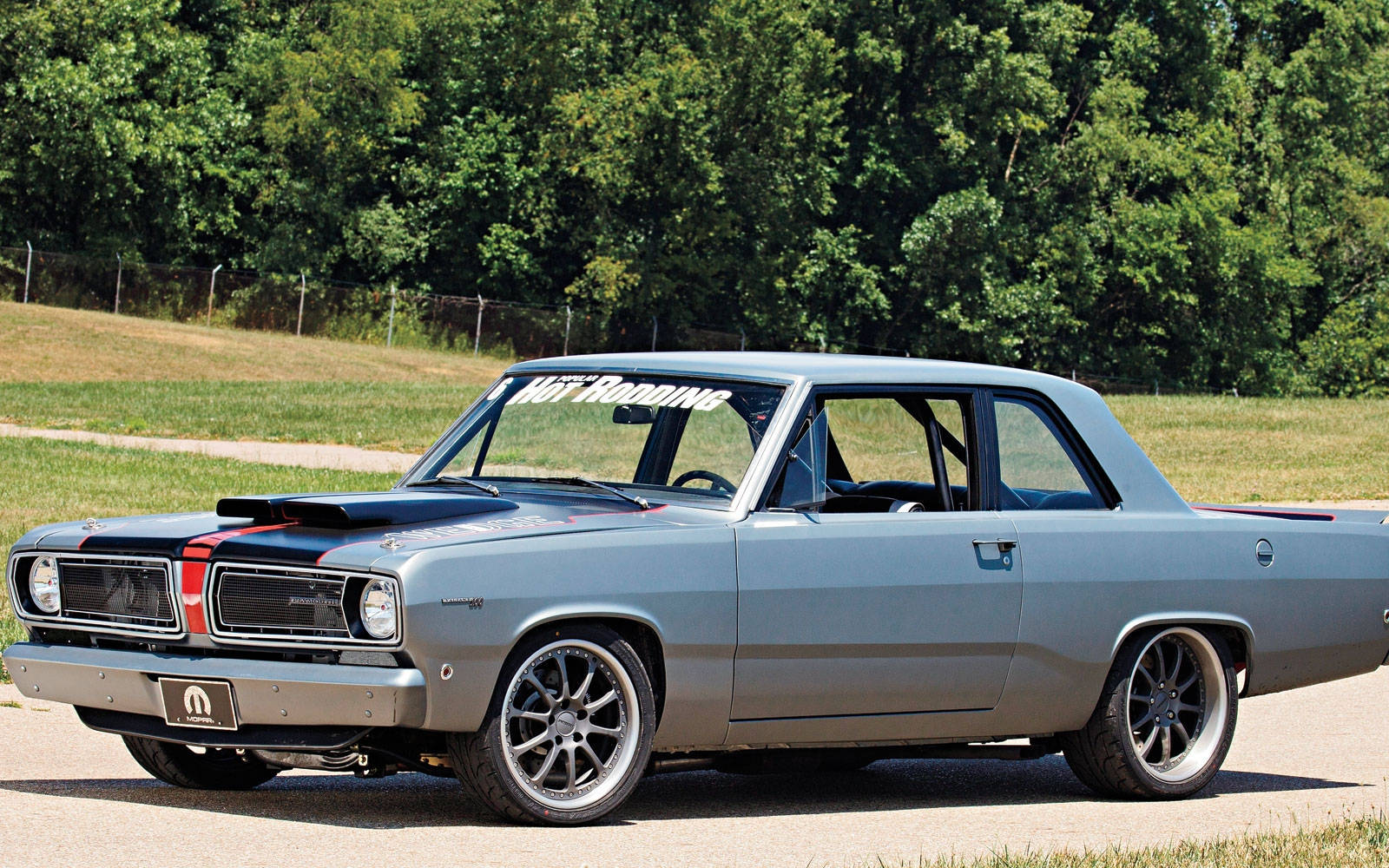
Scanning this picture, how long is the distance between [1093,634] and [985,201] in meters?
52.3

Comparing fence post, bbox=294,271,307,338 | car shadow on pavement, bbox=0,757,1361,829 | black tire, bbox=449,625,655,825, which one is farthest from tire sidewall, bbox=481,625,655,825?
fence post, bbox=294,271,307,338

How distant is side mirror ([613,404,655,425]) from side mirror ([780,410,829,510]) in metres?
0.66

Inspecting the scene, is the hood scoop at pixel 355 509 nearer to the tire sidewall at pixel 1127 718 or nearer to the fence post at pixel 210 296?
the tire sidewall at pixel 1127 718

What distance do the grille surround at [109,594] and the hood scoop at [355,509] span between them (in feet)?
1.11

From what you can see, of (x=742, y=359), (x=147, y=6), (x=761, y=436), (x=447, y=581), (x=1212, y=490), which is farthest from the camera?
(x=147, y=6)

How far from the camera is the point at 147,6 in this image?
5766cm

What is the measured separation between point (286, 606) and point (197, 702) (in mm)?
410

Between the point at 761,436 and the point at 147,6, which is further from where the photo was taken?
the point at 147,6

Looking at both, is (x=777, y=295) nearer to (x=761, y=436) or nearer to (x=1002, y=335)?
(x=1002, y=335)

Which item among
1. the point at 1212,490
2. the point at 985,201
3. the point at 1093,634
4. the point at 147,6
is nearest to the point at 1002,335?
the point at 985,201

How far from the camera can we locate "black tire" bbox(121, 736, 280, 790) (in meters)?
6.80

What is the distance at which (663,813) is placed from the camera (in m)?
6.64

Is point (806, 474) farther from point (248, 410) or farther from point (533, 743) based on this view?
point (248, 410)

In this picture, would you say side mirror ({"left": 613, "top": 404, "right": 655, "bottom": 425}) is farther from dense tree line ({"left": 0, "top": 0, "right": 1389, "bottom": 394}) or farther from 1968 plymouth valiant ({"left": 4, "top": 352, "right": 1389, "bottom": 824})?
dense tree line ({"left": 0, "top": 0, "right": 1389, "bottom": 394})
